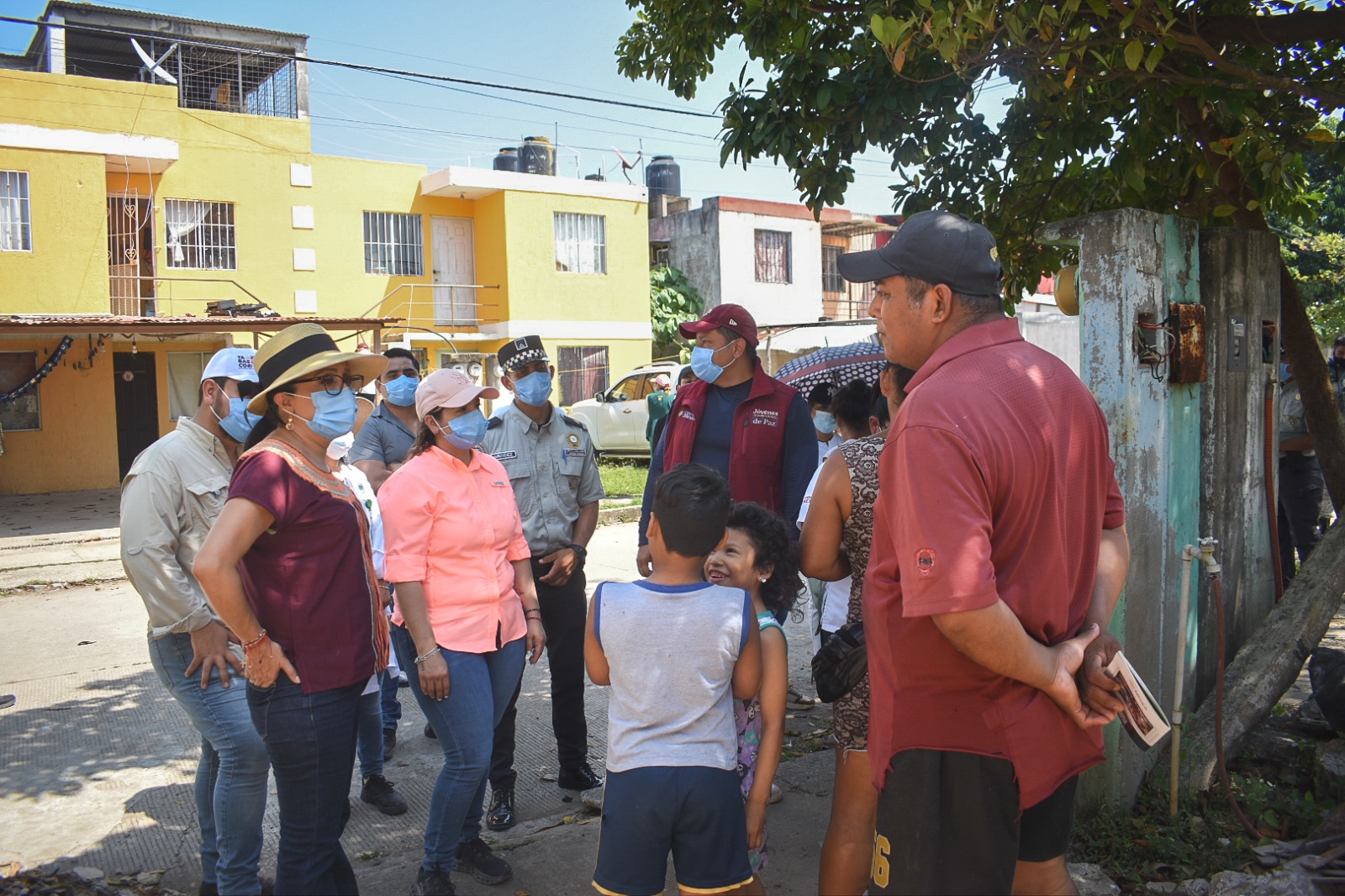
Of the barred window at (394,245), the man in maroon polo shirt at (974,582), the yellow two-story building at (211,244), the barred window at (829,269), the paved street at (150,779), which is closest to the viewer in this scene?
the man in maroon polo shirt at (974,582)

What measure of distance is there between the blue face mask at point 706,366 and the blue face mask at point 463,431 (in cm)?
119

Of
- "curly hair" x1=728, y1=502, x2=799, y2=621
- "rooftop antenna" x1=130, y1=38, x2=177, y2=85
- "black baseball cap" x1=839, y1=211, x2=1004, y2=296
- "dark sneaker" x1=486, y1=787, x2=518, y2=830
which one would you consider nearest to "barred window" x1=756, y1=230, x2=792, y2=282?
"rooftop antenna" x1=130, y1=38, x2=177, y2=85

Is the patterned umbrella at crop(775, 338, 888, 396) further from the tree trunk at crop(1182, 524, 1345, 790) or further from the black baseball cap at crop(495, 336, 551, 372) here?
the tree trunk at crop(1182, 524, 1345, 790)

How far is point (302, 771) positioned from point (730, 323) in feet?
8.62

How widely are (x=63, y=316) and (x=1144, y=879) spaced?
1689cm

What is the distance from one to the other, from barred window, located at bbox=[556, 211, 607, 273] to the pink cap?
72.5ft

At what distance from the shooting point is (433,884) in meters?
3.55

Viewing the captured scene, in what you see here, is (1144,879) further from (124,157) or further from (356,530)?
(124,157)

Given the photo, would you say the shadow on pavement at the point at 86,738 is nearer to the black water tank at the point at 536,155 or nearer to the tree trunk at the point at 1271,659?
the tree trunk at the point at 1271,659

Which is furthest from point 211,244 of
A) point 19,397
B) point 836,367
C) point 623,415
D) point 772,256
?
point 836,367

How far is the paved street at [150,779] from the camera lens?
13.2 feet

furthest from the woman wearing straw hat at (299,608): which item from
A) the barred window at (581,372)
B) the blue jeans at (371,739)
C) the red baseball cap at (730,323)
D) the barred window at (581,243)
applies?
the barred window at (581,243)

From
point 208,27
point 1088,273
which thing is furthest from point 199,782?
point 208,27

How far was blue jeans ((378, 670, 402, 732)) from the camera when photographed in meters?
5.38
